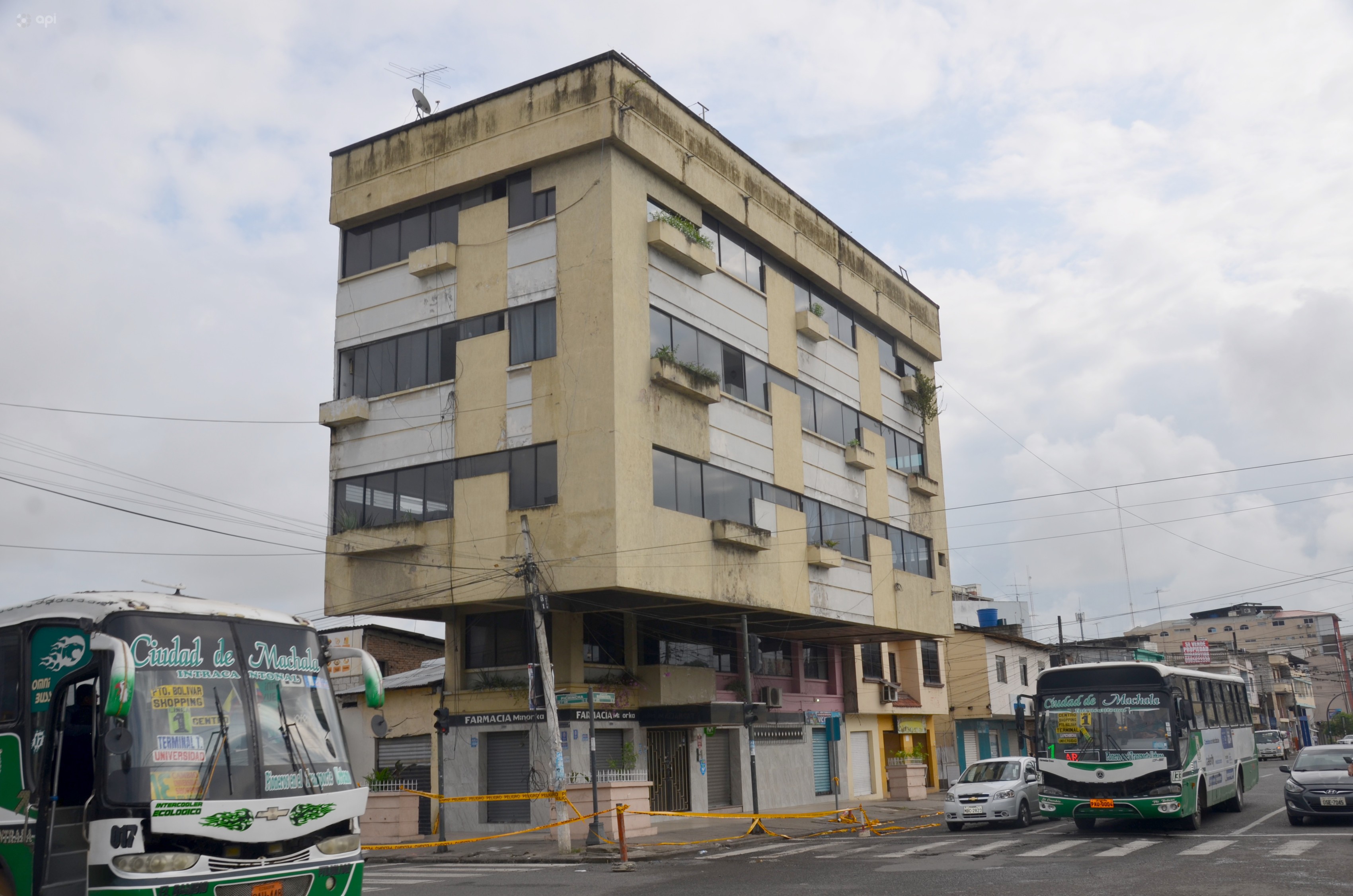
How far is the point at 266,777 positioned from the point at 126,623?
A: 1.70m

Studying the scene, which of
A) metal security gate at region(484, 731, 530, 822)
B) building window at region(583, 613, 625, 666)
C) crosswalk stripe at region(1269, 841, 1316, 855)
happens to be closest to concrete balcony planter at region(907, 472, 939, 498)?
building window at region(583, 613, 625, 666)

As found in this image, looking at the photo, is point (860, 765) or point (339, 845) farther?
point (860, 765)

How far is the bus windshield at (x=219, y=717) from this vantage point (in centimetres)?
866

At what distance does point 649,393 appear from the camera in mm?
27484

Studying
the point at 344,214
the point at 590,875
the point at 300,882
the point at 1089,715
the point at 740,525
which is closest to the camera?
the point at 300,882

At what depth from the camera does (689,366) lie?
1124 inches

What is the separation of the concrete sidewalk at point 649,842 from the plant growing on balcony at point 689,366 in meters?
11.2

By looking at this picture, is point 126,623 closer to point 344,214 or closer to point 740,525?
point 740,525

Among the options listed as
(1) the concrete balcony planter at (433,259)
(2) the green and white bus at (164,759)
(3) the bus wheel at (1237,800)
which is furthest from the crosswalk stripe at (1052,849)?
(1) the concrete balcony planter at (433,259)

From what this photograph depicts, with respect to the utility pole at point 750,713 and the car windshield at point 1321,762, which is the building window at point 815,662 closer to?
the utility pole at point 750,713

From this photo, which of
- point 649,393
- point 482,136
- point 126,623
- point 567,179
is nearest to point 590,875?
point 126,623

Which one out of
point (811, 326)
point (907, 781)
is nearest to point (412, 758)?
point (907, 781)

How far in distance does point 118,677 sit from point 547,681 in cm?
1634

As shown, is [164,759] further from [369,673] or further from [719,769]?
[719,769]
